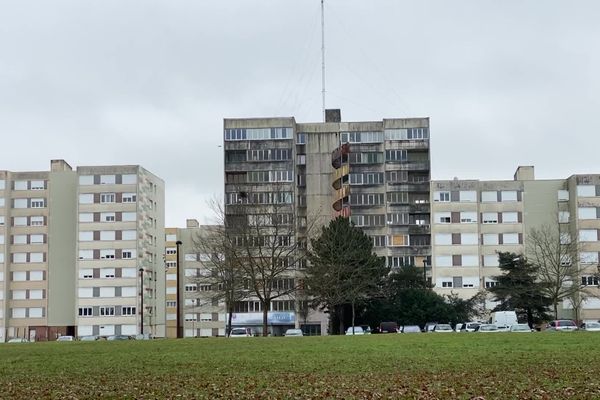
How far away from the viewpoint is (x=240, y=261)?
6856cm

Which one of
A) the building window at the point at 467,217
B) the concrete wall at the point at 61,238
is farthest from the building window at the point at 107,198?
the building window at the point at 467,217

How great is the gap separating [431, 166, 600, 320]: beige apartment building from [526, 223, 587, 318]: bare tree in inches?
117

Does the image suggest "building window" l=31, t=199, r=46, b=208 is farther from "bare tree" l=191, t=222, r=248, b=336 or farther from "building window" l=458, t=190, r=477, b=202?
"building window" l=458, t=190, r=477, b=202

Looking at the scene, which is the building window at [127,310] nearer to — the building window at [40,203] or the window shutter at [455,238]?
the building window at [40,203]

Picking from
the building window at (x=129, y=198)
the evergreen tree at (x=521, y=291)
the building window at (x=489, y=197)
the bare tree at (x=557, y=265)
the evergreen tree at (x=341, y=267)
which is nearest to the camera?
the evergreen tree at (x=341, y=267)

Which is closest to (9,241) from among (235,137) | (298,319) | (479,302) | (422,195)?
(235,137)

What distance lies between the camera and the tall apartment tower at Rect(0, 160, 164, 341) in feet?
407

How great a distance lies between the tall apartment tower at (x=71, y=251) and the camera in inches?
4889

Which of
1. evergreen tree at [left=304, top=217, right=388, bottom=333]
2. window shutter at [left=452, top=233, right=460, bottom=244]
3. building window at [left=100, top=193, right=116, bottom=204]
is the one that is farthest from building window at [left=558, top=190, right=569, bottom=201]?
building window at [left=100, top=193, right=116, bottom=204]

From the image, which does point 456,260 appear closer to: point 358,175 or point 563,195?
point 563,195

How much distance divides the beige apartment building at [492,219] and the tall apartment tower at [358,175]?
8.61ft

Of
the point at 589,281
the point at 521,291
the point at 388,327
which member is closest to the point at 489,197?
the point at 589,281

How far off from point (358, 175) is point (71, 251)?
46403mm

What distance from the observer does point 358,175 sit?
400 feet
